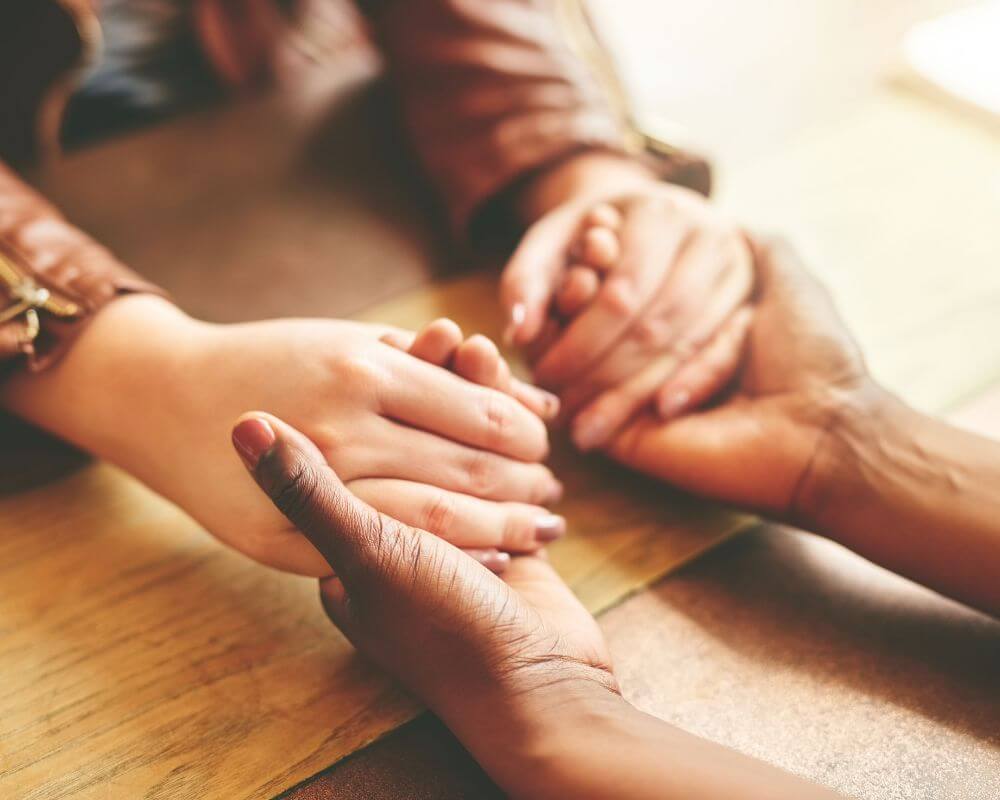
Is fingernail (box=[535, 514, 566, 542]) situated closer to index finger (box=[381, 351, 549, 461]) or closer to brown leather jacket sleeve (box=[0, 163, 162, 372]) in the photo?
index finger (box=[381, 351, 549, 461])

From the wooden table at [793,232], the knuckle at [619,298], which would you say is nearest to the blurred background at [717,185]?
the wooden table at [793,232]

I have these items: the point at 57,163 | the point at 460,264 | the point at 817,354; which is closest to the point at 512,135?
the point at 460,264

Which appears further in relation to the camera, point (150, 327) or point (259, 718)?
point (150, 327)

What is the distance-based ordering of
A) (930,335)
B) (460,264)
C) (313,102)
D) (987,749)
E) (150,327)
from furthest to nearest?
(313,102) < (460,264) < (930,335) < (150,327) < (987,749)

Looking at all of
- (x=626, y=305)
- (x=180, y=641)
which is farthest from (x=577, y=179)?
(x=180, y=641)

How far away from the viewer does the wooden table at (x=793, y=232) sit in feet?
1.57

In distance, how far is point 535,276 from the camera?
0.68 m

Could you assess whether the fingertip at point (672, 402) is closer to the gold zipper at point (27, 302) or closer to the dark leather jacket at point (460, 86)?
the dark leather jacket at point (460, 86)

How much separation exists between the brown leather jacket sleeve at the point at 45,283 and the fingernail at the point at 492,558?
0.34 m

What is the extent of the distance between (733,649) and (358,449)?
0.94ft

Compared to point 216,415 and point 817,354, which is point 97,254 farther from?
point 817,354

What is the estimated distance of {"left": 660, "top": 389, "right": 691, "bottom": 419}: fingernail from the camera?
2.13 ft

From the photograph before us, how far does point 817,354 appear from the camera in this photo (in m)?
0.63

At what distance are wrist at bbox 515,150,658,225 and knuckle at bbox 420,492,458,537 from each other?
415 millimetres
